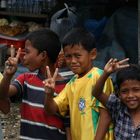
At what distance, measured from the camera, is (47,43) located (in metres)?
2.89

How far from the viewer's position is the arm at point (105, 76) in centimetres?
254

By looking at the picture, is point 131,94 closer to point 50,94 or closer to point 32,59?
point 50,94

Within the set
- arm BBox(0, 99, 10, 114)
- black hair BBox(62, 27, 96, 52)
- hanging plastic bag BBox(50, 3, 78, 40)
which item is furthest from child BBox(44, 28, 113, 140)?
hanging plastic bag BBox(50, 3, 78, 40)

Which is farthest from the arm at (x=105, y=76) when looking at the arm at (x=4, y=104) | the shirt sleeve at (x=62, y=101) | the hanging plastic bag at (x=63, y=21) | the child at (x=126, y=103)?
the hanging plastic bag at (x=63, y=21)

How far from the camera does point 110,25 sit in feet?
20.4

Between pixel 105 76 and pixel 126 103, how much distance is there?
0.25 metres

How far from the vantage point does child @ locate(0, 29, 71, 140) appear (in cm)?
283

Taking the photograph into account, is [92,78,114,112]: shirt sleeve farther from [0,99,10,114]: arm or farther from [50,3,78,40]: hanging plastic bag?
[50,3,78,40]: hanging plastic bag

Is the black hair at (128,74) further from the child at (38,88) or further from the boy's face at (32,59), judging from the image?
the boy's face at (32,59)

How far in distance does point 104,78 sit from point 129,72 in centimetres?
22

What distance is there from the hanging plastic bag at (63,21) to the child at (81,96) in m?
3.54

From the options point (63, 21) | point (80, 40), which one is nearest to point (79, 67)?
point (80, 40)

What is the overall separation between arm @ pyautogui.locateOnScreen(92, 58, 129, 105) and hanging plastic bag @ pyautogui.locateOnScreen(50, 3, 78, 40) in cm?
375

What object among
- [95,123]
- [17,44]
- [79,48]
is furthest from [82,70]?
[17,44]
